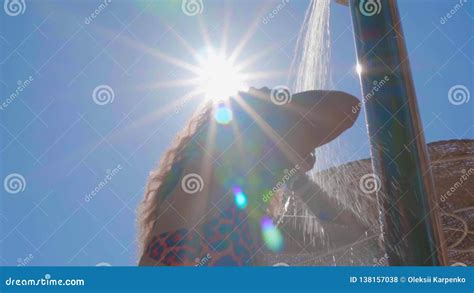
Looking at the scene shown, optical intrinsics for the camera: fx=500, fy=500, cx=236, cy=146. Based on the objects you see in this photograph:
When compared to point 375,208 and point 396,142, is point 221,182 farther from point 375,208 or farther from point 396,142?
point 375,208

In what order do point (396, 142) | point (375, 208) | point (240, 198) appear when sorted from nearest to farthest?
point (240, 198) → point (396, 142) → point (375, 208)

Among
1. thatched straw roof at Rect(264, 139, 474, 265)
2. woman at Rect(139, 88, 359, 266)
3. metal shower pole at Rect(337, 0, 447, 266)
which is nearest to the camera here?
woman at Rect(139, 88, 359, 266)

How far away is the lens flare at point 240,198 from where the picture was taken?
102 inches

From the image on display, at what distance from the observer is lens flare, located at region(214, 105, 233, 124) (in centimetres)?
261

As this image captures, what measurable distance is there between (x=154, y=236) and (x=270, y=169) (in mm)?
695

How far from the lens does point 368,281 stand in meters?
4.10

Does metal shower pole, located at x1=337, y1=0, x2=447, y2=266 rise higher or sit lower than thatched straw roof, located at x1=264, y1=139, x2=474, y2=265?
lower

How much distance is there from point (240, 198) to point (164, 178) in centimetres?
42

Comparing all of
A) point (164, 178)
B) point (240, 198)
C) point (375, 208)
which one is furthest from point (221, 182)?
point (375, 208)

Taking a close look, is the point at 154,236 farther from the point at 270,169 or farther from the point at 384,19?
the point at 384,19

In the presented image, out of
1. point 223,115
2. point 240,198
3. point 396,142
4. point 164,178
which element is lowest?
point 240,198

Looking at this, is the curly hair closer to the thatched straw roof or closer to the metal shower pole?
the metal shower pole

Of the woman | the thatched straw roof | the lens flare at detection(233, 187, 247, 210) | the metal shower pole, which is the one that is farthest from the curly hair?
the thatched straw roof

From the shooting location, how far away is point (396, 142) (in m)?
3.27
